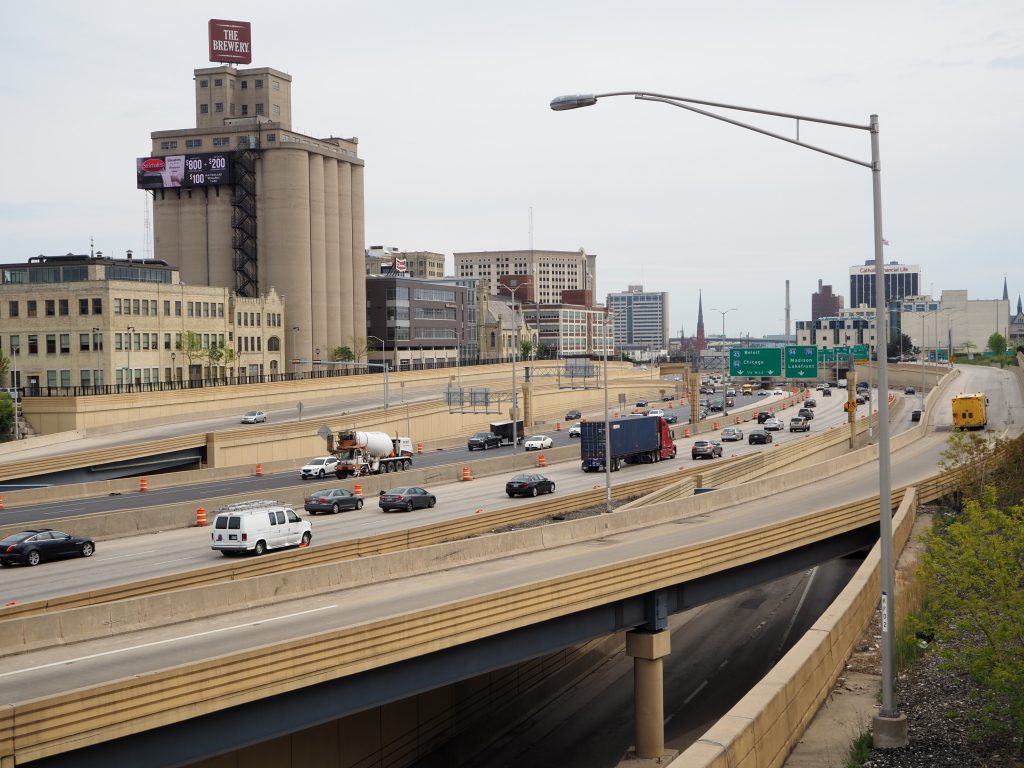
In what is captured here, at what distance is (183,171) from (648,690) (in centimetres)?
12477

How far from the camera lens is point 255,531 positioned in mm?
35219

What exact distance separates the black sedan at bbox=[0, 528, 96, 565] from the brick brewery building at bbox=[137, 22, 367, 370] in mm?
97468

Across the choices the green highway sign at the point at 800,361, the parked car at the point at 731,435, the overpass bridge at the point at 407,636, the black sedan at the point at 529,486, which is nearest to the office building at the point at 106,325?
the black sedan at the point at 529,486

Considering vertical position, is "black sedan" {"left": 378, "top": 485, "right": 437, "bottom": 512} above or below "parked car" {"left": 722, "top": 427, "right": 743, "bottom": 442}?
above

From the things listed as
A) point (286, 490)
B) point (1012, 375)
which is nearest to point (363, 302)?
point (1012, 375)

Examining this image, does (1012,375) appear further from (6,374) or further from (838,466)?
(6,374)

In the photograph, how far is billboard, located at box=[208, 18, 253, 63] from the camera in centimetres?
14462

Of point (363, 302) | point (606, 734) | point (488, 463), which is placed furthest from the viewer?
point (363, 302)

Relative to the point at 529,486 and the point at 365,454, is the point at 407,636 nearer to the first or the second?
the point at 529,486

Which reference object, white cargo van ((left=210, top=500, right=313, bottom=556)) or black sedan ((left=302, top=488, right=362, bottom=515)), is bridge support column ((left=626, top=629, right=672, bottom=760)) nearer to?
white cargo van ((left=210, top=500, right=313, bottom=556))

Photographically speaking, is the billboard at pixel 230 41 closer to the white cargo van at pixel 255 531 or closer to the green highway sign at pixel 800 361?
the green highway sign at pixel 800 361

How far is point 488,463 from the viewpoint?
65.0m

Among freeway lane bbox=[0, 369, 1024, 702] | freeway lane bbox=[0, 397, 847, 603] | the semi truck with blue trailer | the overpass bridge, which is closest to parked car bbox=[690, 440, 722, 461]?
freeway lane bbox=[0, 397, 847, 603]

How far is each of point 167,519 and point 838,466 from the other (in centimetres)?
3386
